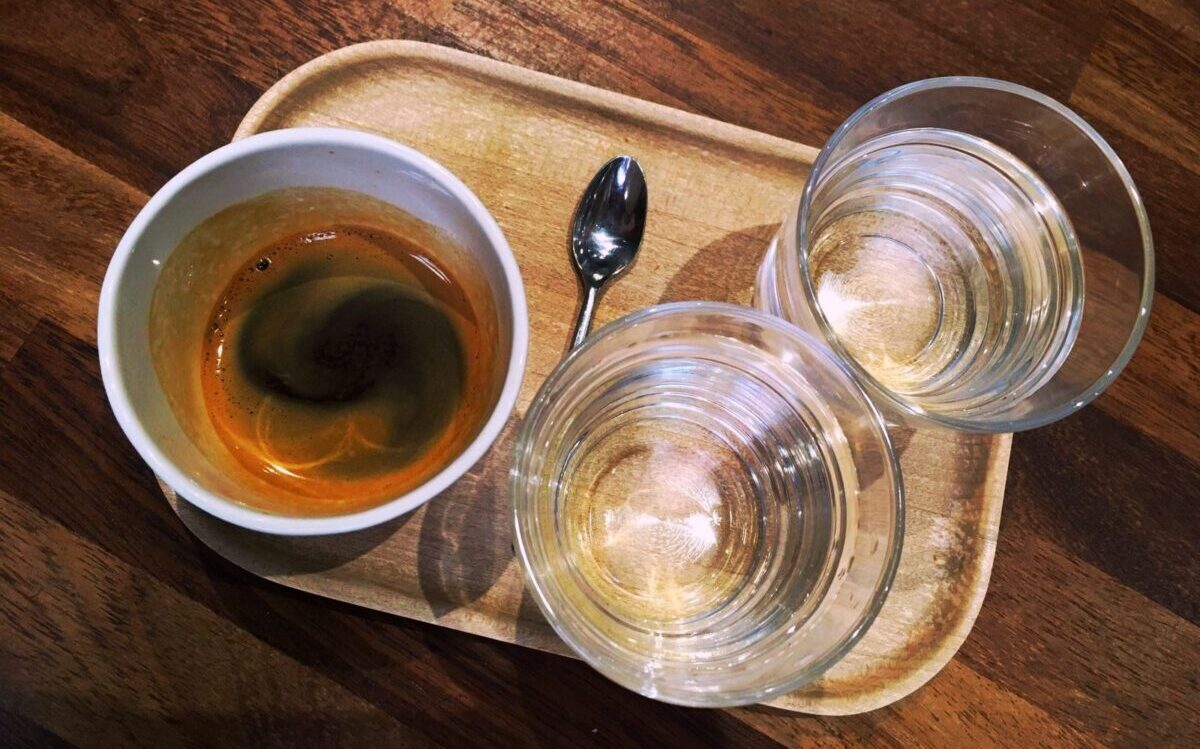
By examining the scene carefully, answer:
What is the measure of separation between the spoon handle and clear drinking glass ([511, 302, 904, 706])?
0.17 ft

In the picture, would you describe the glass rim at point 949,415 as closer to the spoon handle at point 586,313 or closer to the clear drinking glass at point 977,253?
the clear drinking glass at point 977,253

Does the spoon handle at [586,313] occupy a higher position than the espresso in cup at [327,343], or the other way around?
the spoon handle at [586,313]

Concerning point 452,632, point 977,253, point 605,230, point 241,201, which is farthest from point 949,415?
point 241,201

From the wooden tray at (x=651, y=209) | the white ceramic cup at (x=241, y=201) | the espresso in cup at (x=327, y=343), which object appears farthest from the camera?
the wooden tray at (x=651, y=209)

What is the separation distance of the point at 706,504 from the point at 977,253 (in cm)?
37

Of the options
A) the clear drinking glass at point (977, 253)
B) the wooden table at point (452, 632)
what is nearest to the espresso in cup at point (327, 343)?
the wooden table at point (452, 632)

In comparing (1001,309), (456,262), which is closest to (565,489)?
(456,262)

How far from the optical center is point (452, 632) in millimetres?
751

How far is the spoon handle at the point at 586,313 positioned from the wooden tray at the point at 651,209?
1 cm

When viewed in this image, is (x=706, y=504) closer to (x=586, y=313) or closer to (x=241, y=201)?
(x=586, y=313)

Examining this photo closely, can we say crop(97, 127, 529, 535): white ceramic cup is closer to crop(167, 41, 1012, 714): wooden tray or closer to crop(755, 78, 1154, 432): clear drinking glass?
crop(167, 41, 1012, 714): wooden tray

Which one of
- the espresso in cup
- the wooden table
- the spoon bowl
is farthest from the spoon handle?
the wooden table

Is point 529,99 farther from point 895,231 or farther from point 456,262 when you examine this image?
point 895,231

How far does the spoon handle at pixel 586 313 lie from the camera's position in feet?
2.39
